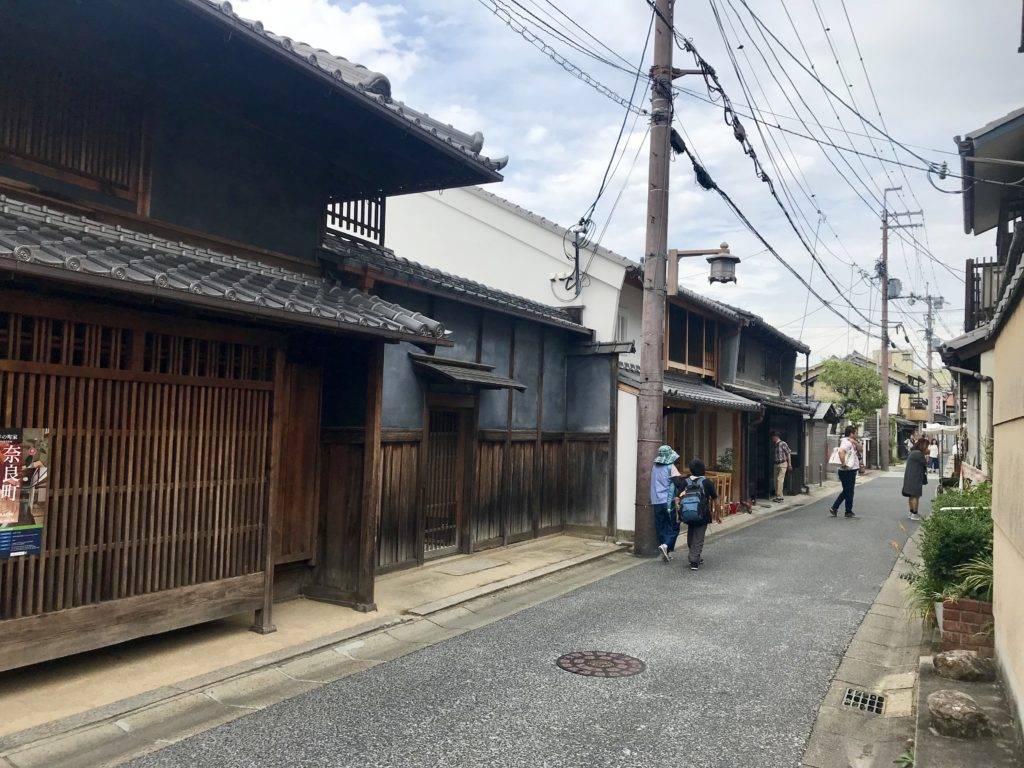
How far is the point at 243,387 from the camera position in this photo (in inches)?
271

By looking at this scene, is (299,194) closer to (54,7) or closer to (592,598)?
(54,7)

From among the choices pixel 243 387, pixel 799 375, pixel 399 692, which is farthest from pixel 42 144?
pixel 799 375

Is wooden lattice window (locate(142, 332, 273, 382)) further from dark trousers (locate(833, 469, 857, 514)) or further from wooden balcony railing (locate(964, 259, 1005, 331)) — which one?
dark trousers (locate(833, 469, 857, 514))

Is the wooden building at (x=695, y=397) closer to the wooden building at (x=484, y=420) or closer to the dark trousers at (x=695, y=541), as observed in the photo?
the wooden building at (x=484, y=420)

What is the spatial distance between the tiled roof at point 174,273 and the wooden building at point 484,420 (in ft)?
4.64

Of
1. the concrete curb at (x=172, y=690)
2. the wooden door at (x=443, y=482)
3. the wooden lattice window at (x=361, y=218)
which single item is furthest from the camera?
the wooden door at (x=443, y=482)

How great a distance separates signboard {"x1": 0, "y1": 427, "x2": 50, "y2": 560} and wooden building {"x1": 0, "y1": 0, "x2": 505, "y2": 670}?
2 cm

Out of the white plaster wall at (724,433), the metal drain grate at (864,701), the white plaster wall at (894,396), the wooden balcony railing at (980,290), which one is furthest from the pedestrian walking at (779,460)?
the white plaster wall at (894,396)

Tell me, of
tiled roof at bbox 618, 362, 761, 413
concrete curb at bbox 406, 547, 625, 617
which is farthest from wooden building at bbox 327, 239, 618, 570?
concrete curb at bbox 406, 547, 625, 617

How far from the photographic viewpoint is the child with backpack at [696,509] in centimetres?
1112

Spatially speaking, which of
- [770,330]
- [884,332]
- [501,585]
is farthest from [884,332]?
[501,585]

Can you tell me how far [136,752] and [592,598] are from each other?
590cm

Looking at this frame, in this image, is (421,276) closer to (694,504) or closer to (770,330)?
(694,504)

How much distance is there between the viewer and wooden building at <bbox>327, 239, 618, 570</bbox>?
9.98m
